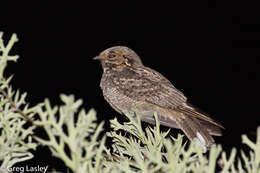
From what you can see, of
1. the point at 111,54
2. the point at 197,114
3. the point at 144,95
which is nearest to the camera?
the point at 197,114

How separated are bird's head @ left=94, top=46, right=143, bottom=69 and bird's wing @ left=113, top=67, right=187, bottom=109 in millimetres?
72

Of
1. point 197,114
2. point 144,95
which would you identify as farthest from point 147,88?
point 197,114

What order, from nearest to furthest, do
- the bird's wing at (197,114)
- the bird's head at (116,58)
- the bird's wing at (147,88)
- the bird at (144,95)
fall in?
the bird's wing at (197,114)
the bird at (144,95)
the bird's wing at (147,88)
the bird's head at (116,58)

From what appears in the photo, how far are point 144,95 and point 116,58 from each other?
359 mm

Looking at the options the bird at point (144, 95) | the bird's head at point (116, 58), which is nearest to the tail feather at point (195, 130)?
the bird at point (144, 95)

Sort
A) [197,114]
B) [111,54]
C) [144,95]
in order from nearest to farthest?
[197,114], [144,95], [111,54]

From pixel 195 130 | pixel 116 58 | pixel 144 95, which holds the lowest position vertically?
pixel 195 130

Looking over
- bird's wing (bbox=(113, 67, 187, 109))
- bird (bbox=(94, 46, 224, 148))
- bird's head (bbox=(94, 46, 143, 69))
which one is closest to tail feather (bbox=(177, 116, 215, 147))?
bird (bbox=(94, 46, 224, 148))

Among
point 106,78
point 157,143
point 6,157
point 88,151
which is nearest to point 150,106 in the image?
point 106,78

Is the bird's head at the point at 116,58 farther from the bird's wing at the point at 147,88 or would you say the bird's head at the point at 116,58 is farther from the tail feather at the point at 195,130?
the tail feather at the point at 195,130

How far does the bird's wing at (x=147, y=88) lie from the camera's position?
2.10 metres

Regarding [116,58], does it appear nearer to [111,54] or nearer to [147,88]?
[111,54]

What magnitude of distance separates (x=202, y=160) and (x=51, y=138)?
31 centimetres

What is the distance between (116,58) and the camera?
2.37m
